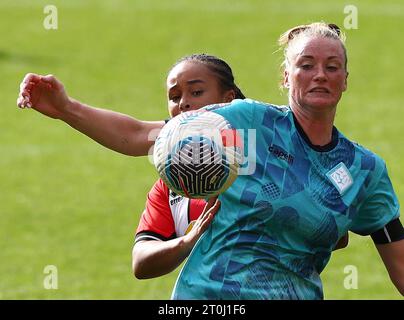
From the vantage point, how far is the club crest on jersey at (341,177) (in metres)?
6.62

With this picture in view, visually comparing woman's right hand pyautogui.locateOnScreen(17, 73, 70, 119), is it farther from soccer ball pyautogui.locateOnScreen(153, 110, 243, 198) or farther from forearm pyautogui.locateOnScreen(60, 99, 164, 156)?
soccer ball pyautogui.locateOnScreen(153, 110, 243, 198)

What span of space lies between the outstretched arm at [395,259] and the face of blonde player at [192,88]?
1234mm

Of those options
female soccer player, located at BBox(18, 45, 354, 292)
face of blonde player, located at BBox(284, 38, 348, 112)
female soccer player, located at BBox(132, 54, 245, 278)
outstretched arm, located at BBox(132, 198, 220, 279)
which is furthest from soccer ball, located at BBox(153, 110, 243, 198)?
face of blonde player, located at BBox(284, 38, 348, 112)

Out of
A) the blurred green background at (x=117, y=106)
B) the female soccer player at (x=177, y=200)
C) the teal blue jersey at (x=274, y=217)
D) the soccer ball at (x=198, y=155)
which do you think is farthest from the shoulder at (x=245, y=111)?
the blurred green background at (x=117, y=106)

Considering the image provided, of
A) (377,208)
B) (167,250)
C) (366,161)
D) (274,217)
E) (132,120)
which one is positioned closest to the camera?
(167,250)

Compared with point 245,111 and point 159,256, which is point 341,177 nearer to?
point 245,111

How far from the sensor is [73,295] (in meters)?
15.0

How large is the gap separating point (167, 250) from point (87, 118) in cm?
99

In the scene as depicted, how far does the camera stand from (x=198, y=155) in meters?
6.05

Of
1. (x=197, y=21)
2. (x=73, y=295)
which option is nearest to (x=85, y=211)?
(x=73, y=295)

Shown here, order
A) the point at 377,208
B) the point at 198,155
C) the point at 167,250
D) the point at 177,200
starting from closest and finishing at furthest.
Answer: the point at 198,155
the point at 167,250
the point at 377,208
the point at 177,200

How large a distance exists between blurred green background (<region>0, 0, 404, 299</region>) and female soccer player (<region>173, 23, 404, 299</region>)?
300 inches

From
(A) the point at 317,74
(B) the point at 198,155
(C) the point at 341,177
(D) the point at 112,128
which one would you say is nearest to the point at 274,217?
(C) the point at 341,177
